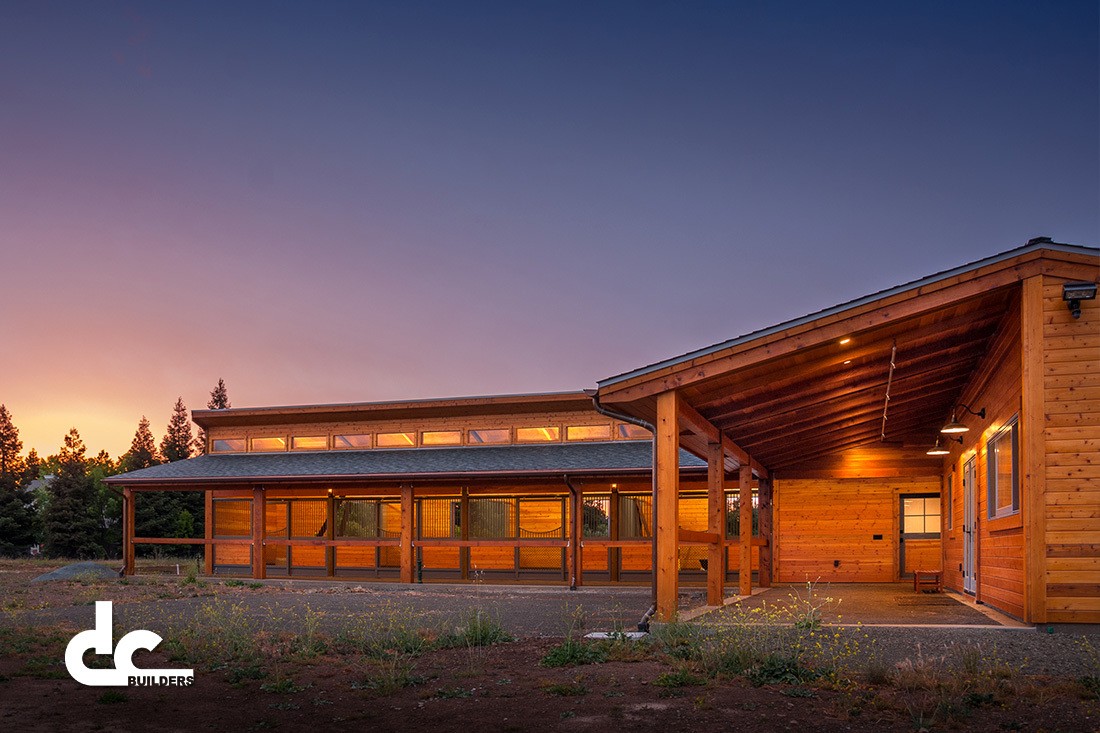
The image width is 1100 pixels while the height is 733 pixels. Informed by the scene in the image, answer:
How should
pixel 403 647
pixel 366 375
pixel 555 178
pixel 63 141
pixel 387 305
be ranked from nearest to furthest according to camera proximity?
pixel 403 647
pixel 63 141
pixel 555 178
pixel 387 305
pixel 366 375

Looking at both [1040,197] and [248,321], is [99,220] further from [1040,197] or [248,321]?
[1040,197]

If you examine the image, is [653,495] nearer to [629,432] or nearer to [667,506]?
[667,506]

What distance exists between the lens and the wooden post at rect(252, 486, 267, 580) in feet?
82.8

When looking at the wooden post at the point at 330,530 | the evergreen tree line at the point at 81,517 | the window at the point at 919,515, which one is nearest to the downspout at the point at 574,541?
the wooden post at the point at 330,530

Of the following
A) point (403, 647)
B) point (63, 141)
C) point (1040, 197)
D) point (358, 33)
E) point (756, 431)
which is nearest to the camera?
point (403, 647)

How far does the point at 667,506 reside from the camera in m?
10.9

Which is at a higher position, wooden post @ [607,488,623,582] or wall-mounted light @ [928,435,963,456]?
wall-mounted light @ [928,435,963,456]

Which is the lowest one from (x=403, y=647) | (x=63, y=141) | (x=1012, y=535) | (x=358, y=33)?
(x=403, y=647)

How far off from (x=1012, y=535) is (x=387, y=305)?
27358 mm

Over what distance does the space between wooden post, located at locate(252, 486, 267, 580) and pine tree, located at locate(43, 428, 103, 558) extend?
1885 centimetres

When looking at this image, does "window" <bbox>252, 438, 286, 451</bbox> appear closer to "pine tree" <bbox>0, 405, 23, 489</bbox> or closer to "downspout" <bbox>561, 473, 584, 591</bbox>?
"downspout" <bbox>561, 473, 584, 591</bbox>

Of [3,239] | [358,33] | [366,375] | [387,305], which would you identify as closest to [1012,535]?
[358,33]

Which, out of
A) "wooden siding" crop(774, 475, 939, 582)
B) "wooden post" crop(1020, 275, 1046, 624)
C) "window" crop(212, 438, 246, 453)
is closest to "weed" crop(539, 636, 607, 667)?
"wooden post" crop(1020, 275, 1046, 624)

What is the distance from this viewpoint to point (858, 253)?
50781 mm
